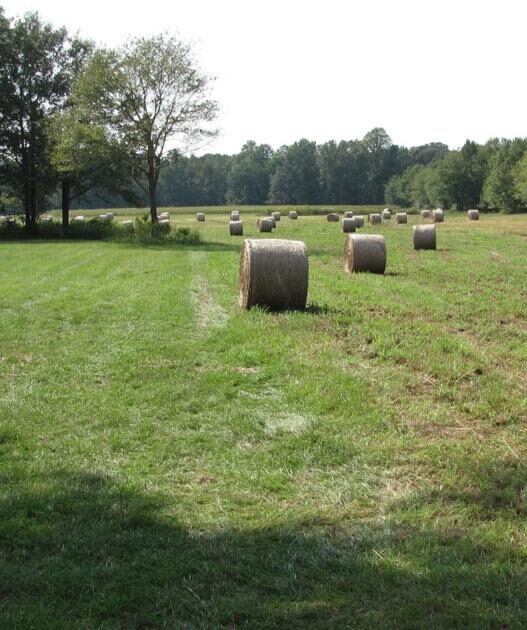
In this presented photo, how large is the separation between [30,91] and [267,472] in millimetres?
43851

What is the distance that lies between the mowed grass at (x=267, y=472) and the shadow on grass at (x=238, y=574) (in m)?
0.01

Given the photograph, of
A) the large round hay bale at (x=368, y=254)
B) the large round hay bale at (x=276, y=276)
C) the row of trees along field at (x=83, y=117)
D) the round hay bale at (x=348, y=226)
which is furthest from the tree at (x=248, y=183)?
the large round hay bale at (x=276, y=276)

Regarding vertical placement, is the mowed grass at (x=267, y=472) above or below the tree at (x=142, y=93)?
below

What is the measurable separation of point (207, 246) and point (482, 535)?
27.5 meters

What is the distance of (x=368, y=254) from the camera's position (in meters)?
18.1

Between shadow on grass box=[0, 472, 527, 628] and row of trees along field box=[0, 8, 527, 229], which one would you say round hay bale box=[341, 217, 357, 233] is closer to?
row of trees along field box=[0, 8, 527, 229]

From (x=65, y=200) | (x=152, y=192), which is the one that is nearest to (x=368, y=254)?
(x=152, y=192)

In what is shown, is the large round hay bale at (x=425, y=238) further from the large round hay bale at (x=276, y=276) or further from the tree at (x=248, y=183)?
the tree at (x=248, y=183)

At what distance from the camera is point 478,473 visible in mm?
5266

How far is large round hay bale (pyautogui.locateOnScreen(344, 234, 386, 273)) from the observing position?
18.1 m

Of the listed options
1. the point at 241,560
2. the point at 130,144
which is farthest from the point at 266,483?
the point at 130,144

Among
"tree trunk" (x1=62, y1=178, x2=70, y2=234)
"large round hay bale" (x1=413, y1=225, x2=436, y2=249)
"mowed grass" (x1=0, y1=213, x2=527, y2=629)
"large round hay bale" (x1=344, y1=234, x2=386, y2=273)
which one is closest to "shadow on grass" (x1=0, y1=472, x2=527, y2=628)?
"mowed grass" (x1=0, y1=213, x2=527, y2=629)

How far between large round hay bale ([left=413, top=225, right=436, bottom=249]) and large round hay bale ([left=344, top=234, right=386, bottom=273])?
7952mm

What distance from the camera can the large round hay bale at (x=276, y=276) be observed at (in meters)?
12.0
